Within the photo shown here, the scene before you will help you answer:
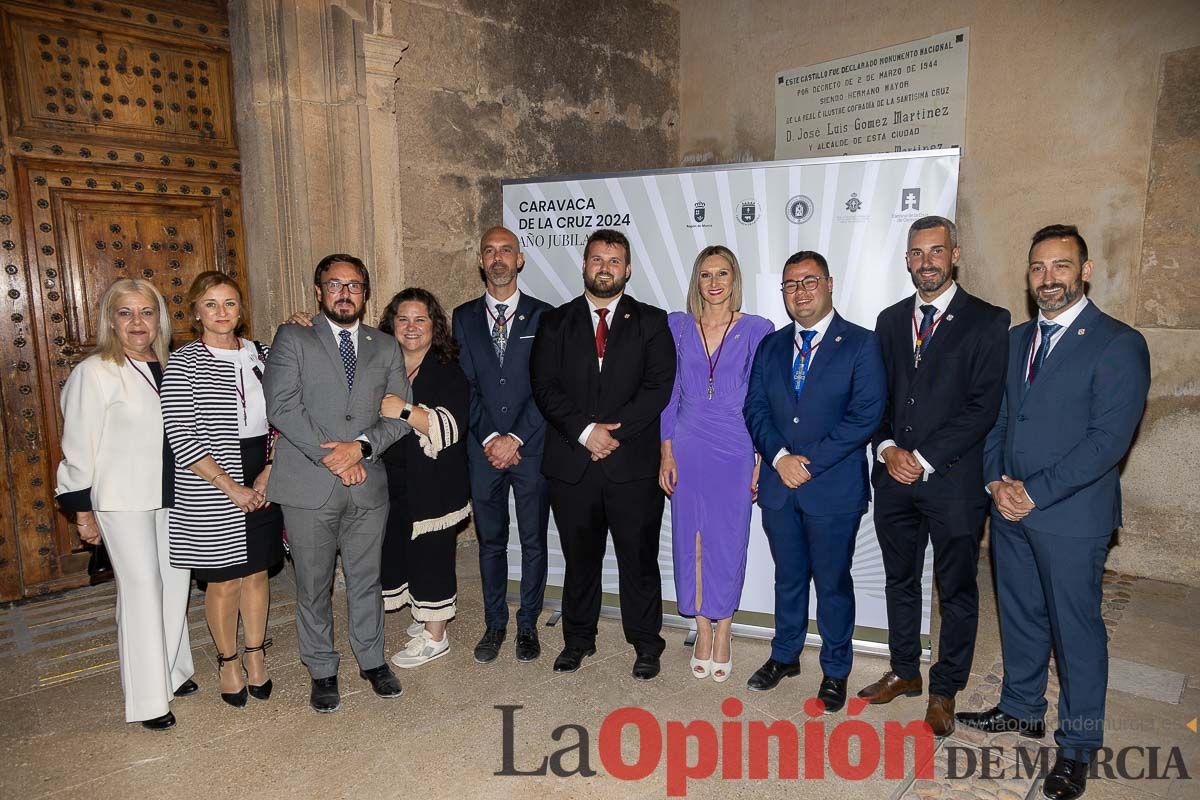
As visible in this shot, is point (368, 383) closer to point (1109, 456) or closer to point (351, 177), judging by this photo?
point (351, 177)

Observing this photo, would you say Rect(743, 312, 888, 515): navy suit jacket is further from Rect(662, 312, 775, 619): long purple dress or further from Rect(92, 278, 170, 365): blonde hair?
Rect(92, 278, 170, 365): blonde hair

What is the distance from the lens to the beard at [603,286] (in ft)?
10.6

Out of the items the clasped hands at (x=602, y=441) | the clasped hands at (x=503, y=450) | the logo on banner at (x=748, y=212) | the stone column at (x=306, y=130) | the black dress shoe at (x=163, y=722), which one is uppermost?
the stone column at (x=306, y=130)

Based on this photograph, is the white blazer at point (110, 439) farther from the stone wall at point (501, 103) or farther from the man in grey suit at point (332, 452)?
the stone wall at point (501, 103)

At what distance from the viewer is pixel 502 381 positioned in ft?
11.3

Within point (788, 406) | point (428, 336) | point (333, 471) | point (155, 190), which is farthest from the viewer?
point (155, 190)

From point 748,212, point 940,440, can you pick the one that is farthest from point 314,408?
point 940,440

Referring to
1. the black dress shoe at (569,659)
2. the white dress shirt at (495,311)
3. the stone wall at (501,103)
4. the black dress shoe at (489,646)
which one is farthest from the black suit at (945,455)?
the stone wall at (501,103)

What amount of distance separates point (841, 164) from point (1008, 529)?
1701 millimetres

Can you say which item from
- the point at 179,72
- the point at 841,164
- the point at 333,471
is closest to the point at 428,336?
the point at 333,471

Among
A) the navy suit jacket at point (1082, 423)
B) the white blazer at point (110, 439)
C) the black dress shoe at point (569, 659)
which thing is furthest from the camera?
the black dress shoe at point (569, 659)

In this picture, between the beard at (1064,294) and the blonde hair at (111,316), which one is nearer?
the beard at (1064,294)

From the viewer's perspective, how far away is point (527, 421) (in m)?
3.46

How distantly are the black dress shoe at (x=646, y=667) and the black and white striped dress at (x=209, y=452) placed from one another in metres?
1.65
